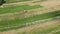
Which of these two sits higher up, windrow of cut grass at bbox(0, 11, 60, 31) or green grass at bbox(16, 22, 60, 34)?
windrow of cut grass at bbox(0, 11, 60, 31)

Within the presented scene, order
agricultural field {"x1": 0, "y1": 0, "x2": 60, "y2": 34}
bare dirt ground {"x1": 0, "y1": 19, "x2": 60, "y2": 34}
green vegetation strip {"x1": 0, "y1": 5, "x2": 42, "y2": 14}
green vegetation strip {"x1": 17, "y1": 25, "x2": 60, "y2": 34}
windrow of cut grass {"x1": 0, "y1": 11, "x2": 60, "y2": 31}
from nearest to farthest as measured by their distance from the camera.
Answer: green vegetation strip {"x1": 17, "y1": 25, "x2": 60, "y2": 34} < bare dirt ground {"x1": 0, "y1": 19, "x2": 60, "y2": 34} < agricultural field {"x1": 0, "y1": 0, "x2": 60, "y2": 34} < windrow of cut grass {"x1": 0, "y1": 11, "x2": 60, "y2": 31} < green vegetation strip {"x1": 0, "y1": 5, "x2": 42, "y2": 14}

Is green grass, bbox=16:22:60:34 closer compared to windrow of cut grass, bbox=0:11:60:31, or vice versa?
green grass, bbox=16:22:60:34

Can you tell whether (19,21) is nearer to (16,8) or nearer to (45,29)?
(45,29)

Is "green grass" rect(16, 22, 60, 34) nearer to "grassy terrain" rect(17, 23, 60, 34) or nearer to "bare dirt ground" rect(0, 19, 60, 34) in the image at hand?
"grassy terrain" rect(17, 23, 60, 34)

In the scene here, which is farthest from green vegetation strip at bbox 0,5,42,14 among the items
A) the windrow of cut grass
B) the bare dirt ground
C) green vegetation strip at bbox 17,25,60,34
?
green vegetation strip at bbox 17,25,60,34

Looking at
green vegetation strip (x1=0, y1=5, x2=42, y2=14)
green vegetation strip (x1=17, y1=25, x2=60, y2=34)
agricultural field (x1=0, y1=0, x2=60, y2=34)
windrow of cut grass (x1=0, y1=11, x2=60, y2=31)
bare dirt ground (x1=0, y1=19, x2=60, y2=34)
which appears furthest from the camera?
green vegetation strip (x1=0, y1=5, x2=42, y2=14)

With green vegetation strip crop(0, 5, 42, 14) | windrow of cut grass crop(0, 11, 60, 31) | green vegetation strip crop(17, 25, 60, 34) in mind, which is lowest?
green vegetation strip crop(17, 25, 60, 34)

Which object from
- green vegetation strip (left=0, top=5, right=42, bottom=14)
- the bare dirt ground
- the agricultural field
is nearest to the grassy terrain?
the agricultural field

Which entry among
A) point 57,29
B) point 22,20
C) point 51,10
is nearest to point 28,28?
point 22,20
